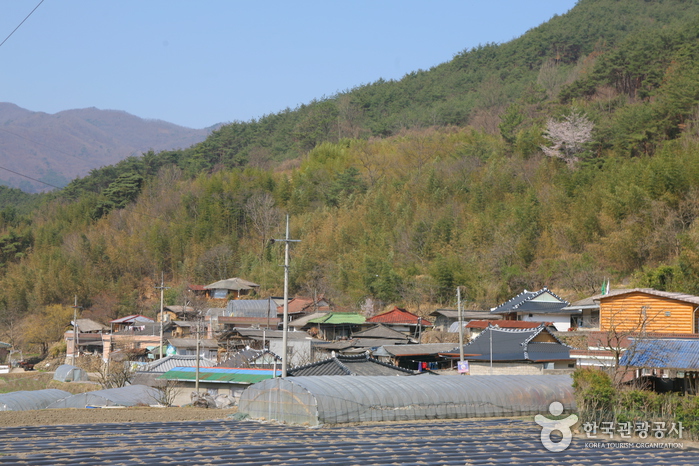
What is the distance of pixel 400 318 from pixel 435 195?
10428mm

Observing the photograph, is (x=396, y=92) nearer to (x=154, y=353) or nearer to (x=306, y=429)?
(x=154, y=353)

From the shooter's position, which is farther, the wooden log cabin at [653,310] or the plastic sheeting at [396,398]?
the wooden log cabin at [653,310]

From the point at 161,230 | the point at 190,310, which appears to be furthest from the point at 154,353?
the point at 161,230

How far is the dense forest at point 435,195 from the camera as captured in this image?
1106 inches

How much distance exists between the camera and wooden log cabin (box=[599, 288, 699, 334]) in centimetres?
1825

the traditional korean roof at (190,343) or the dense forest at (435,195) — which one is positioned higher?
the dense forest at (435,195)

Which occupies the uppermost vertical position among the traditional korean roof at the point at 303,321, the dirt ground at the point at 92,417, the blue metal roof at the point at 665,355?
the traditional korean roof at the point at 303,321

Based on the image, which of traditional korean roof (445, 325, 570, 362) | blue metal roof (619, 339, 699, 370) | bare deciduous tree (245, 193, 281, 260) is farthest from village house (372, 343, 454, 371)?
bare deciduous tree (245, 193, 281, 260)

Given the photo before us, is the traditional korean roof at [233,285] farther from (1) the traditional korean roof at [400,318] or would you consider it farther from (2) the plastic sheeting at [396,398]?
(2) the plastic sheeting at [396,398]

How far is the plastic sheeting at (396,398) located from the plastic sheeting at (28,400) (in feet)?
22.1

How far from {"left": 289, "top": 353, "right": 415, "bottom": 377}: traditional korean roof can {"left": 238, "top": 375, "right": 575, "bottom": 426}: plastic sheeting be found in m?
4.85

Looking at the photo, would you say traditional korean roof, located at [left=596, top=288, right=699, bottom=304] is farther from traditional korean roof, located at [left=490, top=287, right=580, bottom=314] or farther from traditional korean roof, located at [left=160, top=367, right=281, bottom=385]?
traditional korean roof, located at [left=160, top=367, right=281, bottom=385]

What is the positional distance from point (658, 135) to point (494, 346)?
17.0 metres

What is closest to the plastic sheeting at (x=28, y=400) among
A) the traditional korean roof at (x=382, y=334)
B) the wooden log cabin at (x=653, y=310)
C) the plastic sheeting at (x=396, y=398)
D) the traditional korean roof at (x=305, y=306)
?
the plastic sheeting at (x=396, y=398)
